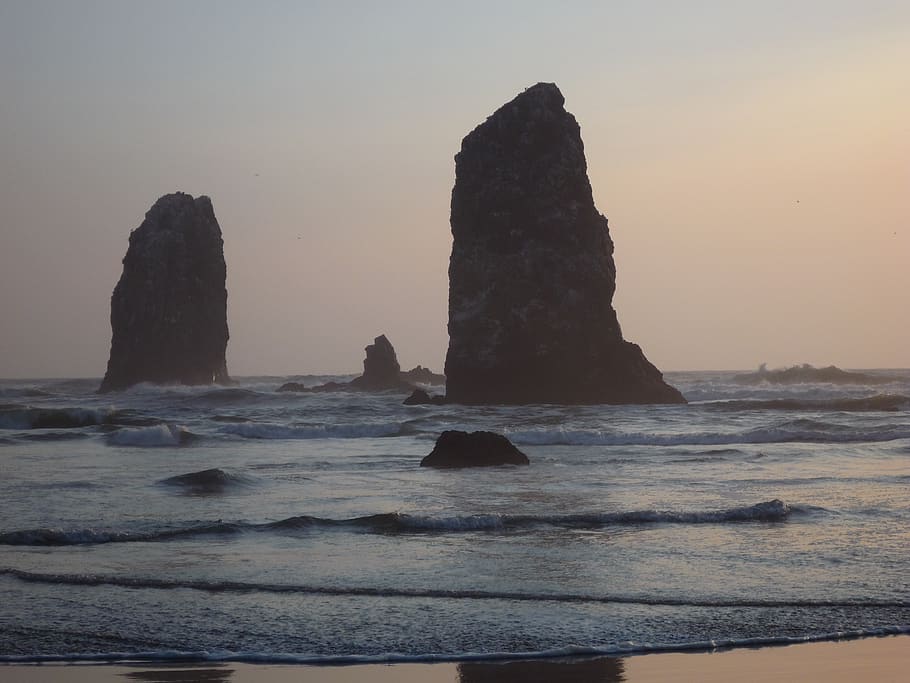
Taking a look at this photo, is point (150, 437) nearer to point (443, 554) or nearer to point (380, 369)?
point (443, 554)

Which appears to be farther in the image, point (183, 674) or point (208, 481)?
point (208, 481)

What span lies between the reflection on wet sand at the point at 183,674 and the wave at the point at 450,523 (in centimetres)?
583

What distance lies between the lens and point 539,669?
7.91 metres

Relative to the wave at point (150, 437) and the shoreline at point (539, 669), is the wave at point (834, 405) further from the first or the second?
the shoreline at point (539, 669)

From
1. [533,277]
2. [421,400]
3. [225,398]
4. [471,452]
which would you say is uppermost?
[533,277]

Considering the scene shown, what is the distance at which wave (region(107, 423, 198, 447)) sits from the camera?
32.6 m

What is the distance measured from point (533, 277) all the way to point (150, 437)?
2606cm

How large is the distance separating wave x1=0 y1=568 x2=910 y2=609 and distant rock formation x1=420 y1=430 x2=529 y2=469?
1274 cm

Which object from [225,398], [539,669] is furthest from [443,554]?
[225,398]

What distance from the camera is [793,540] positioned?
1322 centimetres

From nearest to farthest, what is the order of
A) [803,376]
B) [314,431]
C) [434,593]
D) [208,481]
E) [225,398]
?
[434,593] → [208,481] → [314,431] → [225,398] → [803,376]

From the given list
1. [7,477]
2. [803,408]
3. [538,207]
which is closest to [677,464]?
A: [7,477]

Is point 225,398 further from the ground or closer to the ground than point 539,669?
further from the ground

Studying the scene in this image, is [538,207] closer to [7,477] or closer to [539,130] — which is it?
[539,130]
